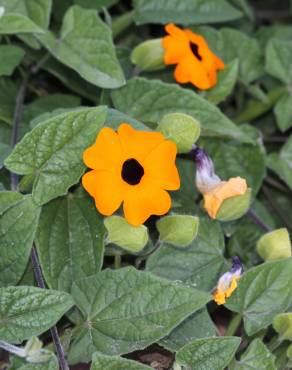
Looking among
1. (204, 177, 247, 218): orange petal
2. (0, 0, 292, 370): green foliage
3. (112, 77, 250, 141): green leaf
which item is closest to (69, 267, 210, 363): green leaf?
(0, 0, 292, 370): green foliage

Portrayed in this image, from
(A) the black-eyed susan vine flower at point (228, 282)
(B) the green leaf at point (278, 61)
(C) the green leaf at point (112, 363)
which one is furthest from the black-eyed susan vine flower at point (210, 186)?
(B) the green leaf at point (278, 61)

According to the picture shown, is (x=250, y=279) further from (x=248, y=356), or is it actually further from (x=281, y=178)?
(x=281, y=178)

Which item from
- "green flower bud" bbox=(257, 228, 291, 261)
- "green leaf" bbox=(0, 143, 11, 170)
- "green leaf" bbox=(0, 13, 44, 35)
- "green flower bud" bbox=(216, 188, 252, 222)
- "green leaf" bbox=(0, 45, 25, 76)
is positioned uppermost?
"green leaf" bbox=(0, 13, 44, 35)

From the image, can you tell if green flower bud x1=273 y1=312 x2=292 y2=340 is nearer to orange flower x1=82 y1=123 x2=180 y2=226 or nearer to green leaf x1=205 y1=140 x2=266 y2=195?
orange flower x1=82 y1=123 x2=180 y2=226

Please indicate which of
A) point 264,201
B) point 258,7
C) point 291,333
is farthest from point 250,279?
point 258,7

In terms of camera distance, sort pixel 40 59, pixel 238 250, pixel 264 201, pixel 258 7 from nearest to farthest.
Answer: pixel 238 250
pixel 40 59
pixel 264 201
pixel 258 7

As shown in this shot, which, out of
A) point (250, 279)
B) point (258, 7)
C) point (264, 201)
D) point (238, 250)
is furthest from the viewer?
point (258, 7)
